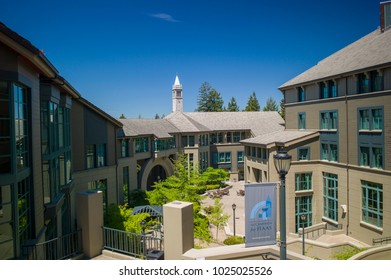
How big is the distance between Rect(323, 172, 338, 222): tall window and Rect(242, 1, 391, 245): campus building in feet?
0.18

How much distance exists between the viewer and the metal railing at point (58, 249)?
22.5ft

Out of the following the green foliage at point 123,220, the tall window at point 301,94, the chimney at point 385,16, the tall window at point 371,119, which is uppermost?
the chimney at point 385,16

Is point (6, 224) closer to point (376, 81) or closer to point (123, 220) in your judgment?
point (123, 220)

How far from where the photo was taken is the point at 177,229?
6.30m

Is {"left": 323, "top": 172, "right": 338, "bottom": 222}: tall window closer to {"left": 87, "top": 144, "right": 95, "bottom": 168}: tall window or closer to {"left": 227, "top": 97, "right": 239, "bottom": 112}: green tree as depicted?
{"left": 87, "top": 144, "right": 95, "bottom": 168}: tall window

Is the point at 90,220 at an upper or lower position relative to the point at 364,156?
lower

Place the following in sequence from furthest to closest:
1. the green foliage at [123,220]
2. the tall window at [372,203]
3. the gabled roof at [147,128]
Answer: the gabled roof at [147,128]
the tall window at [372,203]
the green foliage at [123,220]

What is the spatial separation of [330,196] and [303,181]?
1.70 meters

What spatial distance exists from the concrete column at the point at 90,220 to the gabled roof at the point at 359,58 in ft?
35.4

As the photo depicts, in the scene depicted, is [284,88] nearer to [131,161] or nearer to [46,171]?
[131,161]

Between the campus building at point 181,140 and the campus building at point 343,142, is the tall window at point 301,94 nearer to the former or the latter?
the campus building at point 343,142

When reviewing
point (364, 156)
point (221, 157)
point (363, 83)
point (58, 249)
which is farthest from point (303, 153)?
point (221, 157)

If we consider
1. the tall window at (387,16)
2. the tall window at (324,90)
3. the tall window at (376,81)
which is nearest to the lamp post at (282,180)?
the tall window at (387,16)
